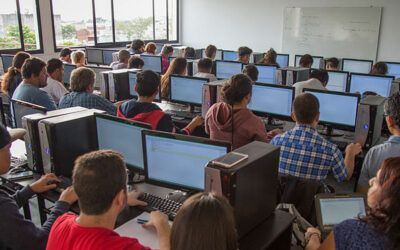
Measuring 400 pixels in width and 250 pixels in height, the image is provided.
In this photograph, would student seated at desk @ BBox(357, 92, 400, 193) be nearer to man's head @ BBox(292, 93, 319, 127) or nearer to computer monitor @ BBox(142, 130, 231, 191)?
man's head @ BBox(292, 93, 319, 127)

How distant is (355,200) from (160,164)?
1.03 meters

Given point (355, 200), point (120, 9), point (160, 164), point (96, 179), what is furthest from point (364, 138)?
point (120, 9)

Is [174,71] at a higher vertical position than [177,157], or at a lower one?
higher

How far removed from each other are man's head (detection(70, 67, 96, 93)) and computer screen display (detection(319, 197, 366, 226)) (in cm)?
228

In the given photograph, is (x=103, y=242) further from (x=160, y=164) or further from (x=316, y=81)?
(x=316, y=81)

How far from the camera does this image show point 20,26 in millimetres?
7129

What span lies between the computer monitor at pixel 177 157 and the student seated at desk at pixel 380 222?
2.21ft

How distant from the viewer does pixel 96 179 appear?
1319mm

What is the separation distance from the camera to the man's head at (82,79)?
316 centimetres

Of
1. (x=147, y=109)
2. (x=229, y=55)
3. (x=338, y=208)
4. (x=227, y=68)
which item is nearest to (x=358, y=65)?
(x=227, y=68)

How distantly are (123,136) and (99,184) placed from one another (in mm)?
976

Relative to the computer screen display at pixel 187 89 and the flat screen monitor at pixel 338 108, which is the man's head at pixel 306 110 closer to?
the flat screen monitor at pixel 338 108

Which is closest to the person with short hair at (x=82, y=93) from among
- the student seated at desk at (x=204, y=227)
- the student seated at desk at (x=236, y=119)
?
the student seated at desk at (x=236, y=119)

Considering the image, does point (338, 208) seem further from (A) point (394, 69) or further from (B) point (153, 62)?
(B) point (153, 62)
